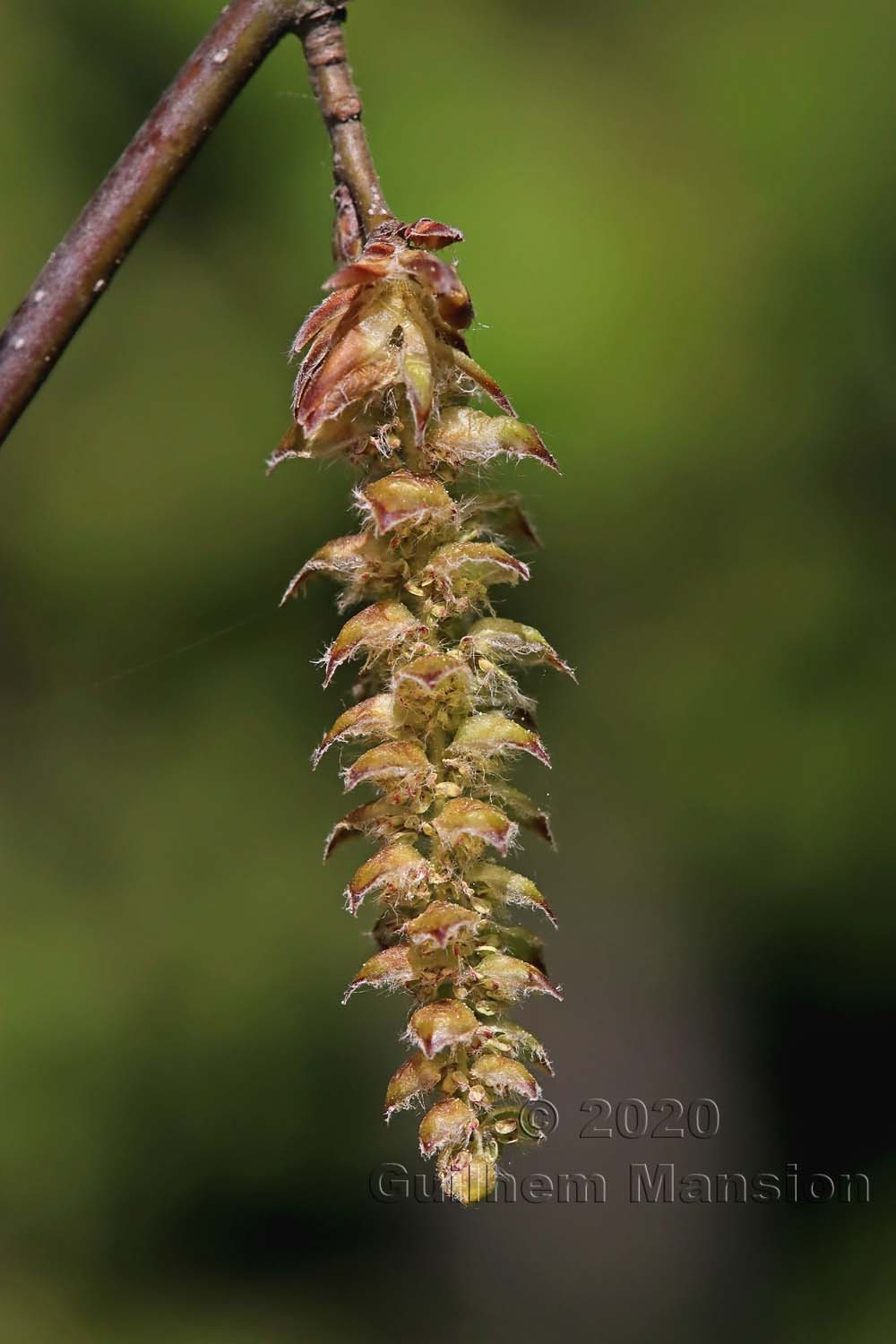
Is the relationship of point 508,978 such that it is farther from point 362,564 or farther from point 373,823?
point 362,564

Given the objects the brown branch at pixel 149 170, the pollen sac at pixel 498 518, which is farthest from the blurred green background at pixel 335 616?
the pollen sac at pixel 498 518

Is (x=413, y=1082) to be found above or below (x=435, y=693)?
below

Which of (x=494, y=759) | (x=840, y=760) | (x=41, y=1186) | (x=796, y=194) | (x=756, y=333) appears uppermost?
(x=796, y=194)

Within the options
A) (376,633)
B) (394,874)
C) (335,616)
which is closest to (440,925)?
(394,874)

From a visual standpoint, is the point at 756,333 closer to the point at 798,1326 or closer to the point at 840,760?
the point at 840,760

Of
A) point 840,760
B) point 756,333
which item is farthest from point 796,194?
point 840,760

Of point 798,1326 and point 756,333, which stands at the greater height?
point 756,333
